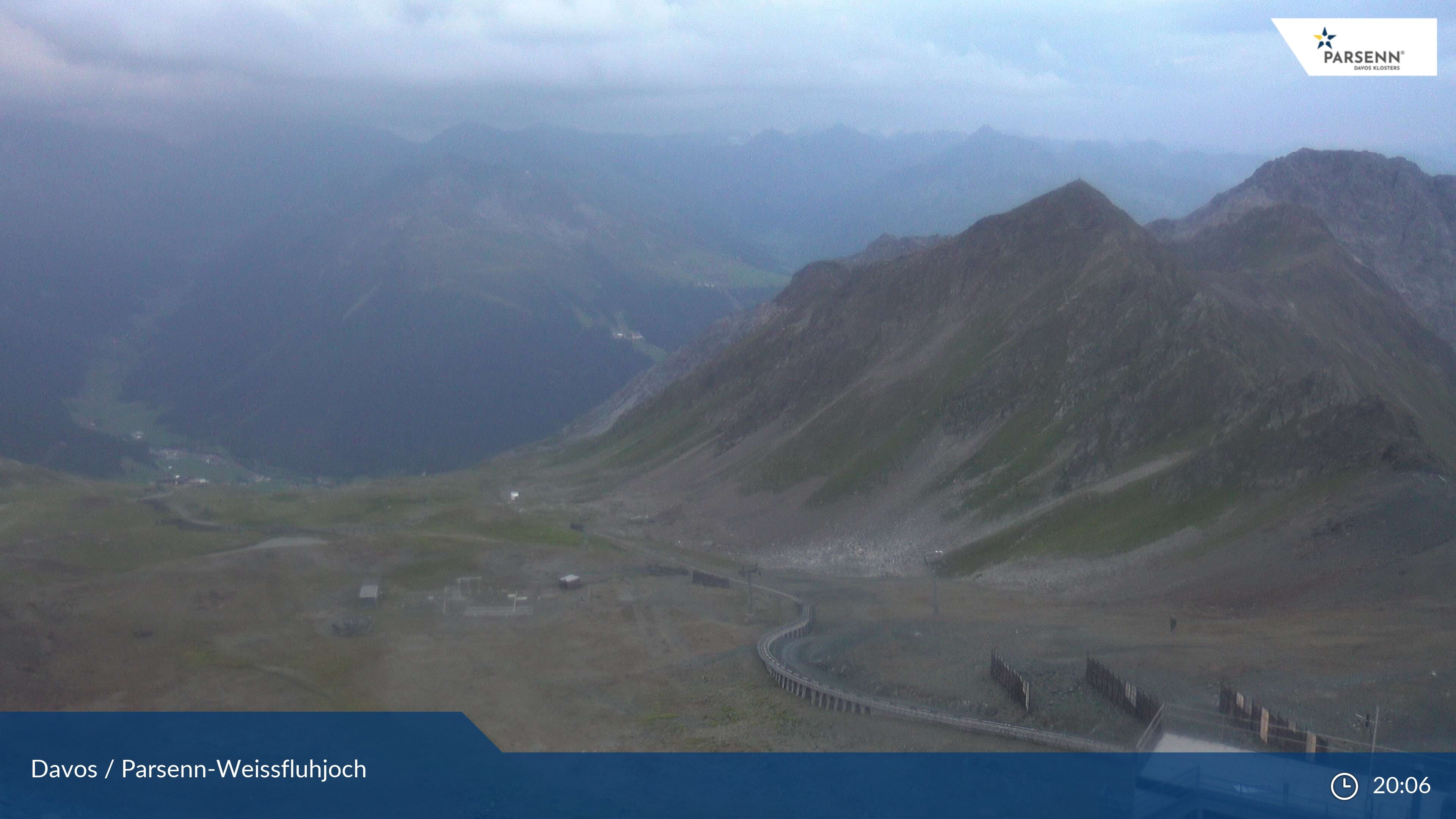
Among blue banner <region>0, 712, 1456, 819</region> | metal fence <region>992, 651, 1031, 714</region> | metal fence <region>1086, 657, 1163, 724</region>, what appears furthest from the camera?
metal fence <region>992, 651, 1031, 714</region>

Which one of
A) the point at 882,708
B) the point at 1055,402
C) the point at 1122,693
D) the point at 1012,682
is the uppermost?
the point at 1055,402

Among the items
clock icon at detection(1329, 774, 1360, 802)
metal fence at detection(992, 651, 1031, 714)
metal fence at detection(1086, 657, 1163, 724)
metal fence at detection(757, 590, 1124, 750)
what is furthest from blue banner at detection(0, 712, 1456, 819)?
metal fence at detection(992, 651, 1031, 714)

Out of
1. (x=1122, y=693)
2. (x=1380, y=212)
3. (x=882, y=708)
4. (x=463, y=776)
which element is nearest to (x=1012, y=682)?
(x=1122, y=693)

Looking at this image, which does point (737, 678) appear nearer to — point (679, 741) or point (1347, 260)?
point (679, 741)

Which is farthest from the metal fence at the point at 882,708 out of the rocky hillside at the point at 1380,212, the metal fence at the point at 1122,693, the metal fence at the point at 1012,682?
the rocky hillside at the point at 1380,212

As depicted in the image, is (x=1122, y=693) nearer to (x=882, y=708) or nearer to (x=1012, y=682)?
(x=1012, y=682)

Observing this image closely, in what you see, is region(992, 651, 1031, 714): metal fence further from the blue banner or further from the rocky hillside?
the rocky hillside

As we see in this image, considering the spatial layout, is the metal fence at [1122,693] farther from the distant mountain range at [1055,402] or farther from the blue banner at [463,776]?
the distant mountain range at [1055,402]
